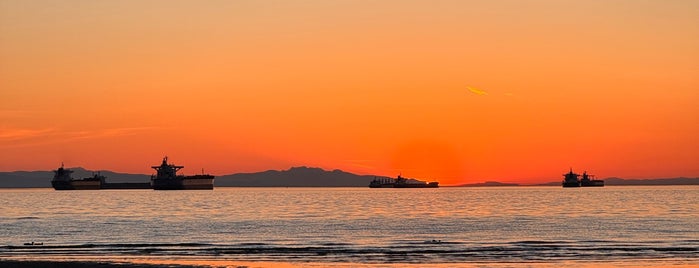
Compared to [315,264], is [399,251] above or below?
above

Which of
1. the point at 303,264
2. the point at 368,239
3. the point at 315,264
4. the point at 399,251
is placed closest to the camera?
the point at 315,264

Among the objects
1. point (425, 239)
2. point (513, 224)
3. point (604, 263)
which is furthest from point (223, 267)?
point (513, 224)

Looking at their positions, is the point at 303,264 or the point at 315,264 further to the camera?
the point at 303,264

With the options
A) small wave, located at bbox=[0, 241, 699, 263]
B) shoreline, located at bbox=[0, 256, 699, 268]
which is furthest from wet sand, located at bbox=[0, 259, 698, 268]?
small wave, located at bbox=[0, 241, 699, 263]

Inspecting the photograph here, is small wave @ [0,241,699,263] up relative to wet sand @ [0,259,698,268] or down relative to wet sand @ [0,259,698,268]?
up

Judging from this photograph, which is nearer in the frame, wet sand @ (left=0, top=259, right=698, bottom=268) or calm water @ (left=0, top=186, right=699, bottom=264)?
wet sand @ (left=0, top=259, right=698, bottom=268)

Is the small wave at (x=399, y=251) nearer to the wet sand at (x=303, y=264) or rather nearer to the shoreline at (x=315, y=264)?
the shoreline at (x=315, y=264)

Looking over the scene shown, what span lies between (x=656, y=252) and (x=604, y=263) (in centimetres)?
928

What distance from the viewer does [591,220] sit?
111375mm

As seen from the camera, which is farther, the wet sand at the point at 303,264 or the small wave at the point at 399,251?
the small wave at the point at 399,251

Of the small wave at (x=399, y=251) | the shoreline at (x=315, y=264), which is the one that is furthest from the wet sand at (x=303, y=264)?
the small wave at (x=399, y=251)

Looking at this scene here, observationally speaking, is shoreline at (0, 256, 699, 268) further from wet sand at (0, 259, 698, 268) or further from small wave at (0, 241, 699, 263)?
small wave at (0, 241, 699, 263)

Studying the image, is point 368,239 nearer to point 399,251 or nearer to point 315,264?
point 399,251

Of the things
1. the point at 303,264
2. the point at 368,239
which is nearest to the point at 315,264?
the point at 303,264
